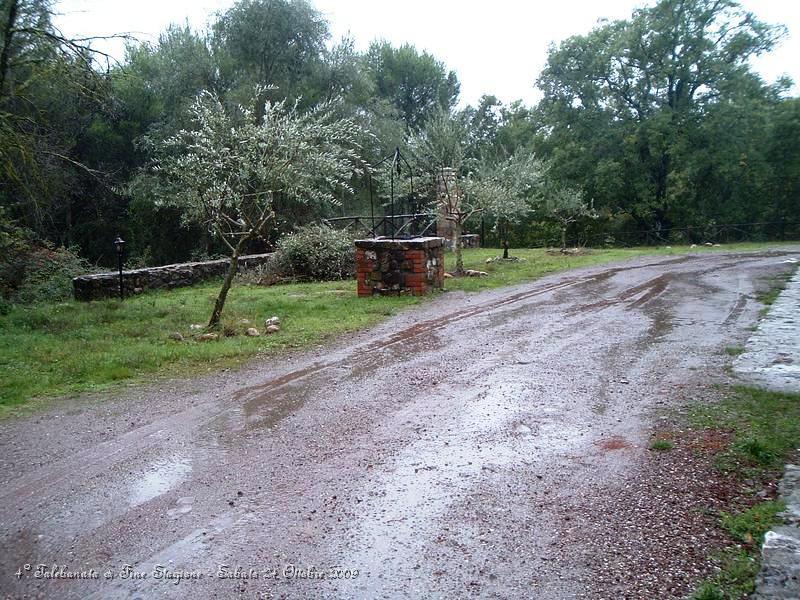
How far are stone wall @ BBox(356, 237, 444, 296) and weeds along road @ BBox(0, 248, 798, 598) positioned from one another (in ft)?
14.4

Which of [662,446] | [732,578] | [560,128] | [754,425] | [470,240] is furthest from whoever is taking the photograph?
[560,128]

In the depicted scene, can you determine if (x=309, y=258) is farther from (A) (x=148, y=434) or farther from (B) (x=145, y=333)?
(A) (x=148, y=434)

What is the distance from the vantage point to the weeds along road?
9.78ft

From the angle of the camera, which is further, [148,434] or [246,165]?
[246,165]

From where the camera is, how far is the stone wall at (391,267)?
12148 millimetres

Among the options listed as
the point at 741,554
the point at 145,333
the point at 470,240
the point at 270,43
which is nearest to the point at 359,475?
the point at 741,554

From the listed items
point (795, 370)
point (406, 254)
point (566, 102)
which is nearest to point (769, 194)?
point (566, 102)

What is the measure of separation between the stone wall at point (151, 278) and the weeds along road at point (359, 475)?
7935 mm

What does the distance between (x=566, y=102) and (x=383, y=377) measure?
2458cm

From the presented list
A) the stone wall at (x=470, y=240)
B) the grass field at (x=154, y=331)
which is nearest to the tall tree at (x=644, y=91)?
the stone wall at (x=470, y=240)

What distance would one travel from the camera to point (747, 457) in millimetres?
4062

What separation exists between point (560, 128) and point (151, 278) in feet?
66.3

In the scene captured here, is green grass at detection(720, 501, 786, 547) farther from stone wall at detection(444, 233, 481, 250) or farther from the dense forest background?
stone wall at detection(444, 233, 481, 250)

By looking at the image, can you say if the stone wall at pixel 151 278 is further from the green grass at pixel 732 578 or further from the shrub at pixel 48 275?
the green grass at pixel 732 578
